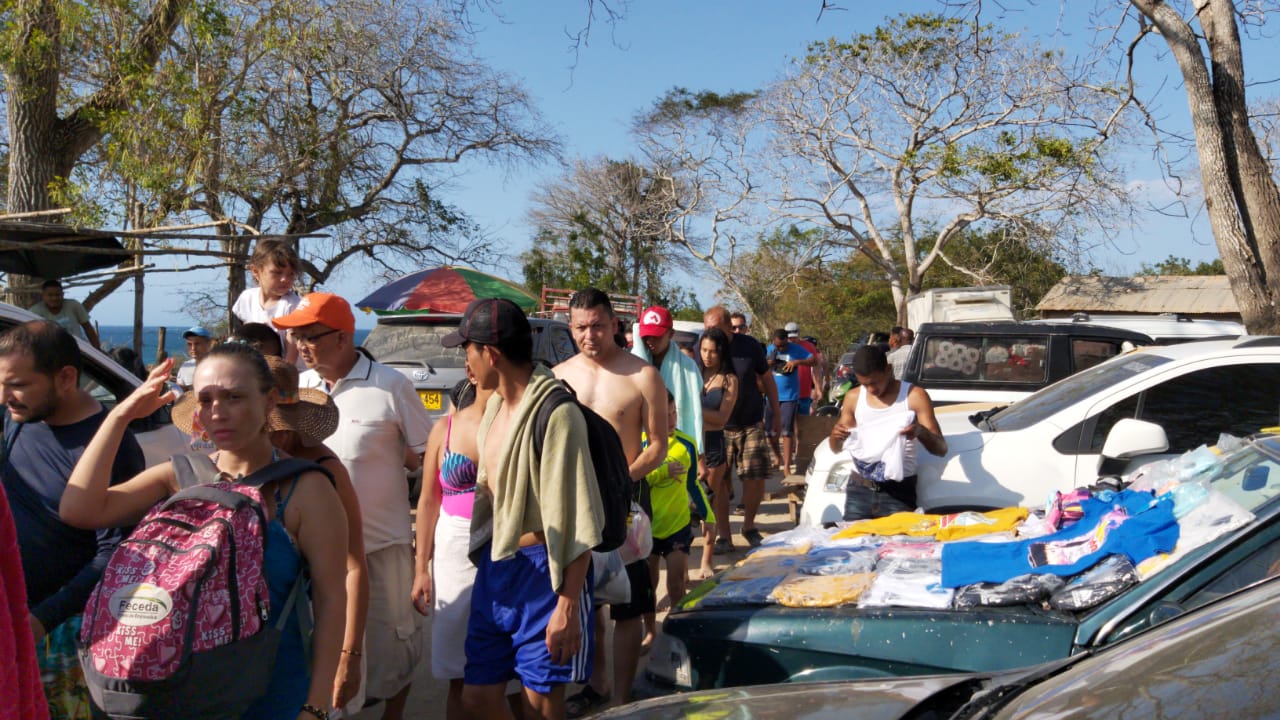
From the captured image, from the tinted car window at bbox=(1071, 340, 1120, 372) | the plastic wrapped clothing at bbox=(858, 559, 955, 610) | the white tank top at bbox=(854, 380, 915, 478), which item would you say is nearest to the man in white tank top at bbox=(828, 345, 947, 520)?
the white tank top at bbox=(854, 380, 915, 478)

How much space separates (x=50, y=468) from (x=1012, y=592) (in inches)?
116

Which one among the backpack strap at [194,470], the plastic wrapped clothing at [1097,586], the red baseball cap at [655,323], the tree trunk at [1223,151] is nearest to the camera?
the backpack strap at [194,470]

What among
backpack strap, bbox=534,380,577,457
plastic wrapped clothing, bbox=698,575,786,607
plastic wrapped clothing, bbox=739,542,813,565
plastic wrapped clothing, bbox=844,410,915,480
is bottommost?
plastic wrapped clothing, bbox=698,575,786,607

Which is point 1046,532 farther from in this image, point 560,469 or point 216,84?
point 216,84

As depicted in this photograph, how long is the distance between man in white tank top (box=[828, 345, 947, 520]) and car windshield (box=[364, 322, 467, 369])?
172 inches

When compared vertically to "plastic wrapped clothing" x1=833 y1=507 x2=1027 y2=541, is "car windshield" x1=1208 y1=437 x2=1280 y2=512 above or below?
above

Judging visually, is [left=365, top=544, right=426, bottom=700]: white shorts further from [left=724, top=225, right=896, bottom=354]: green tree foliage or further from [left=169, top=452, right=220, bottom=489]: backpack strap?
[left=724, top=225, right=896, bottom=354]: green tree foliage

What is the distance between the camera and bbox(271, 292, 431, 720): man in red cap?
12.0 ft

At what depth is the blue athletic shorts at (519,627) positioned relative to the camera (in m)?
3.11

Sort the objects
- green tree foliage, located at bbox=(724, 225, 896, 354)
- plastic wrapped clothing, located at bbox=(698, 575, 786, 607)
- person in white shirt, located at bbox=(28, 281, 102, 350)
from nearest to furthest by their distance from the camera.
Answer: plastic wrapped clothing, located at bbox=(698, 575, 786, 607) → person in white shirt, located at bbox=(28, 281, 102, 350) → green tree foliage, located at bbox=(724, 225, 896, 354)

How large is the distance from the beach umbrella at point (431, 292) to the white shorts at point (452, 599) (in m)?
9.55

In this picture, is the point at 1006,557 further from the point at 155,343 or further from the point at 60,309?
the point at 155,343

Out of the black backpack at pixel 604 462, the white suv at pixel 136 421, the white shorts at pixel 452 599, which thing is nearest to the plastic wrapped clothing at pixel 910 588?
the black backpack at pixel 604 462

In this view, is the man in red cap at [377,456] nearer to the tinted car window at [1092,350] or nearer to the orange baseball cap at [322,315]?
the orange baseball cap at [322,315]
